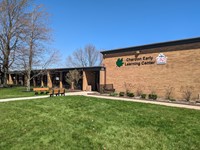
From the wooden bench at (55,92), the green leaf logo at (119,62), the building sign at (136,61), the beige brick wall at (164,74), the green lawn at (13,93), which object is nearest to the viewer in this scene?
the beige brick wall at (164,74)

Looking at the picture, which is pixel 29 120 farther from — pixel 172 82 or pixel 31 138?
pixel 172 82

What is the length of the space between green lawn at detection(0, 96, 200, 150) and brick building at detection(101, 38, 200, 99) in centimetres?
548

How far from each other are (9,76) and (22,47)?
16.1 metres

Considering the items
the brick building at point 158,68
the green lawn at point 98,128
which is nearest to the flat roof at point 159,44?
the brick building at point 158,68

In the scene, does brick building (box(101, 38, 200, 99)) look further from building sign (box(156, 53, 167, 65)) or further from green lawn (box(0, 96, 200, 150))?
green lawn (box(0, 96, 200, 150))

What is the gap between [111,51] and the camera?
18.6m

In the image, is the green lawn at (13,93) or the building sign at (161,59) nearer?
the building sign at (161,59)

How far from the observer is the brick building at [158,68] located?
12.6m

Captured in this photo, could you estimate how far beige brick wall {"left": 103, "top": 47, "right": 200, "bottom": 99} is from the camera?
12.5m

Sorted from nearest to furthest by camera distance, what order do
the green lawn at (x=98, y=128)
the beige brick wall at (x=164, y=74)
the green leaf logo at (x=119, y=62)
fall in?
the green lawn at (x=98, y=128)
the beige brick wall at (x=164, y=74)
the green leaf logo at (x=119, y=62)

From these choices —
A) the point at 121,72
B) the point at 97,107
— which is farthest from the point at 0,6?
the point at 97,107

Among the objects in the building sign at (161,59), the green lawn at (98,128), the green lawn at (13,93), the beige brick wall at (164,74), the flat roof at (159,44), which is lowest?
the green lawn at (98,128)

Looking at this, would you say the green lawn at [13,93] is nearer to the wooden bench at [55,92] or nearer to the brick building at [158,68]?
the wooden bench at [55,92]

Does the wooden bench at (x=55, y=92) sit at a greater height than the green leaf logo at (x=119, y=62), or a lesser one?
lesser
